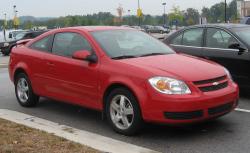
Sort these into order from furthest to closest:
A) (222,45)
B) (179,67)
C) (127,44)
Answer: (222,45), (127,44), (179,67)

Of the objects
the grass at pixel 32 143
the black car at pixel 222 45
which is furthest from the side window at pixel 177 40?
the grass at pixel 32 143

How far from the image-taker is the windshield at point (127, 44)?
667 cm

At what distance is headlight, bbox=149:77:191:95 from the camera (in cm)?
569

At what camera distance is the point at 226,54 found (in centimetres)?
874

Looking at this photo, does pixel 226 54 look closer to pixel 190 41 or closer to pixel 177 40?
pixel 190 41

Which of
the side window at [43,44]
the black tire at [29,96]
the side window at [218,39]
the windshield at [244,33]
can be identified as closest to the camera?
the side window at [43,44]

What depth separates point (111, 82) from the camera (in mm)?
6223

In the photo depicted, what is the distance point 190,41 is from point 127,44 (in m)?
2.96

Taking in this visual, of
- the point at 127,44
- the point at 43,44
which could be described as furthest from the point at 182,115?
the point at 43,44

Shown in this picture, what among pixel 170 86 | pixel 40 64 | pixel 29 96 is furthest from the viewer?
pixel 29 96

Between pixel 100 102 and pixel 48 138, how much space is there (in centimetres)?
109

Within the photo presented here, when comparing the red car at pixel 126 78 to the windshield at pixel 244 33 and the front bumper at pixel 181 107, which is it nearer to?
the front bumper at pixel 181 107

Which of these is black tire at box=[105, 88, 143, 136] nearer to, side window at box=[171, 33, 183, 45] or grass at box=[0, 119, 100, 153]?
grass at box=[0, 119, 100, 153]

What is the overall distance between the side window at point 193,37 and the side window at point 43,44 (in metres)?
3.13
